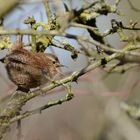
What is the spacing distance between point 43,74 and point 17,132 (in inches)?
9.7

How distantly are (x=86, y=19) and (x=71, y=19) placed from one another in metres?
0.36

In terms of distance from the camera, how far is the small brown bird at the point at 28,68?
184 cm

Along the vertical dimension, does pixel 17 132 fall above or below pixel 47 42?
below

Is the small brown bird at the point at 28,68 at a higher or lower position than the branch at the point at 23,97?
higher

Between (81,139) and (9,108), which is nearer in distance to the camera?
(9,108)

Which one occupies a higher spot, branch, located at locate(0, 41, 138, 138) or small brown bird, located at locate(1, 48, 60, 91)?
small brown bird, located at locate(1, 48, 60, 91)

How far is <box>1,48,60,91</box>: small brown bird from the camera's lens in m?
1.84

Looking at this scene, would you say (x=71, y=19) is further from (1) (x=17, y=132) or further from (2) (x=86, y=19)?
(1) (x=17, y=132)

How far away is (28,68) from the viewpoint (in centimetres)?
185

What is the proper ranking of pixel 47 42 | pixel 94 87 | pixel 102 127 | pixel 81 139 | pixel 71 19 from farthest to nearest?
1. pixel 81 139
2. pixel 102 127
3. pixel 94 87
4. pixel 47 42
5. pixel 71 19

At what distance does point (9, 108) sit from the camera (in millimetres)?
1838

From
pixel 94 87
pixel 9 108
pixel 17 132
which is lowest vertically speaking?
pixel 94 87

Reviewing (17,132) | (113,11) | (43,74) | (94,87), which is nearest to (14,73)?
(43,74)

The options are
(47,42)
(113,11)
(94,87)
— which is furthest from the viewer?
(94,87)
